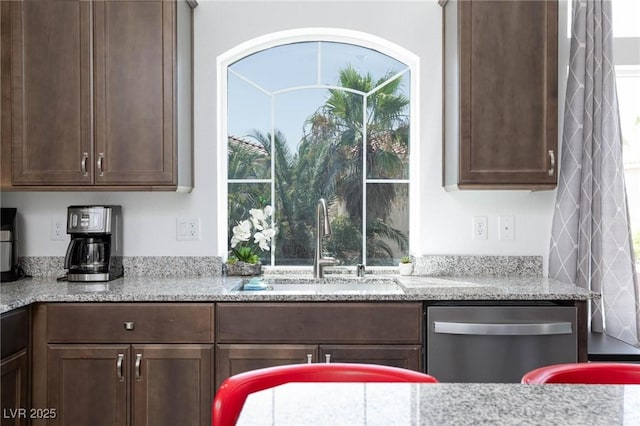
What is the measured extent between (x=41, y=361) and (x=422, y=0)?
2518mm

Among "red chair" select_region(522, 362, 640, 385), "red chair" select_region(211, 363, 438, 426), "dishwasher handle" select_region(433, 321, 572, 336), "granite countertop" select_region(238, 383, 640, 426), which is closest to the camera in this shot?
"granite countertop" select_region(238, 383, 640, 426)

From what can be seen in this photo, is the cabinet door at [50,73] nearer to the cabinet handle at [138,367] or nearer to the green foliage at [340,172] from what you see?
the green foliage at [340,172]

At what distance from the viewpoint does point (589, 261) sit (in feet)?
9.71

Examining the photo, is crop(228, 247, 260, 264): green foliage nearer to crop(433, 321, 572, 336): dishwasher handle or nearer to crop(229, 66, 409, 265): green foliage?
crop(229, 66, 409, 265): green foliage

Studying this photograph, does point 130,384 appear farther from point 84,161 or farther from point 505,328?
point 505,328

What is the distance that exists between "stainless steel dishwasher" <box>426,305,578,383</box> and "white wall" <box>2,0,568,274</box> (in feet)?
2.30

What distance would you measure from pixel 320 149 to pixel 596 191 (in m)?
1.44

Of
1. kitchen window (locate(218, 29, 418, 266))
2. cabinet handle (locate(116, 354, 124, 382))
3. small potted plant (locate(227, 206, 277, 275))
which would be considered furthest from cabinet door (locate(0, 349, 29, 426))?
kitchen window (locate(218, 29, 418, 266))

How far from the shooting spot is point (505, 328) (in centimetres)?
240

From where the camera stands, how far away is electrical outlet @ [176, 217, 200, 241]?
312 cm

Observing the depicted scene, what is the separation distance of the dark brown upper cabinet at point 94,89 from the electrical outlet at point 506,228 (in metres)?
1.69

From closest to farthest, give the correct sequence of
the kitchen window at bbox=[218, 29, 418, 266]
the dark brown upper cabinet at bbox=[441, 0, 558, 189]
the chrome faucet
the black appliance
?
1. the dark brown upper cabinet at bbox=[441, 0, 558, 189]
2. the black appliance
3. the chrome faucet
4. the kitchen window at bbox=[218, 29, 418, 266]

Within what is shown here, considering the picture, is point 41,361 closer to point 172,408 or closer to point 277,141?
point 172,408

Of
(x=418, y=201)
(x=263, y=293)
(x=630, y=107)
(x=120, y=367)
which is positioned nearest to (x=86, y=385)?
(x=120, y=367)
